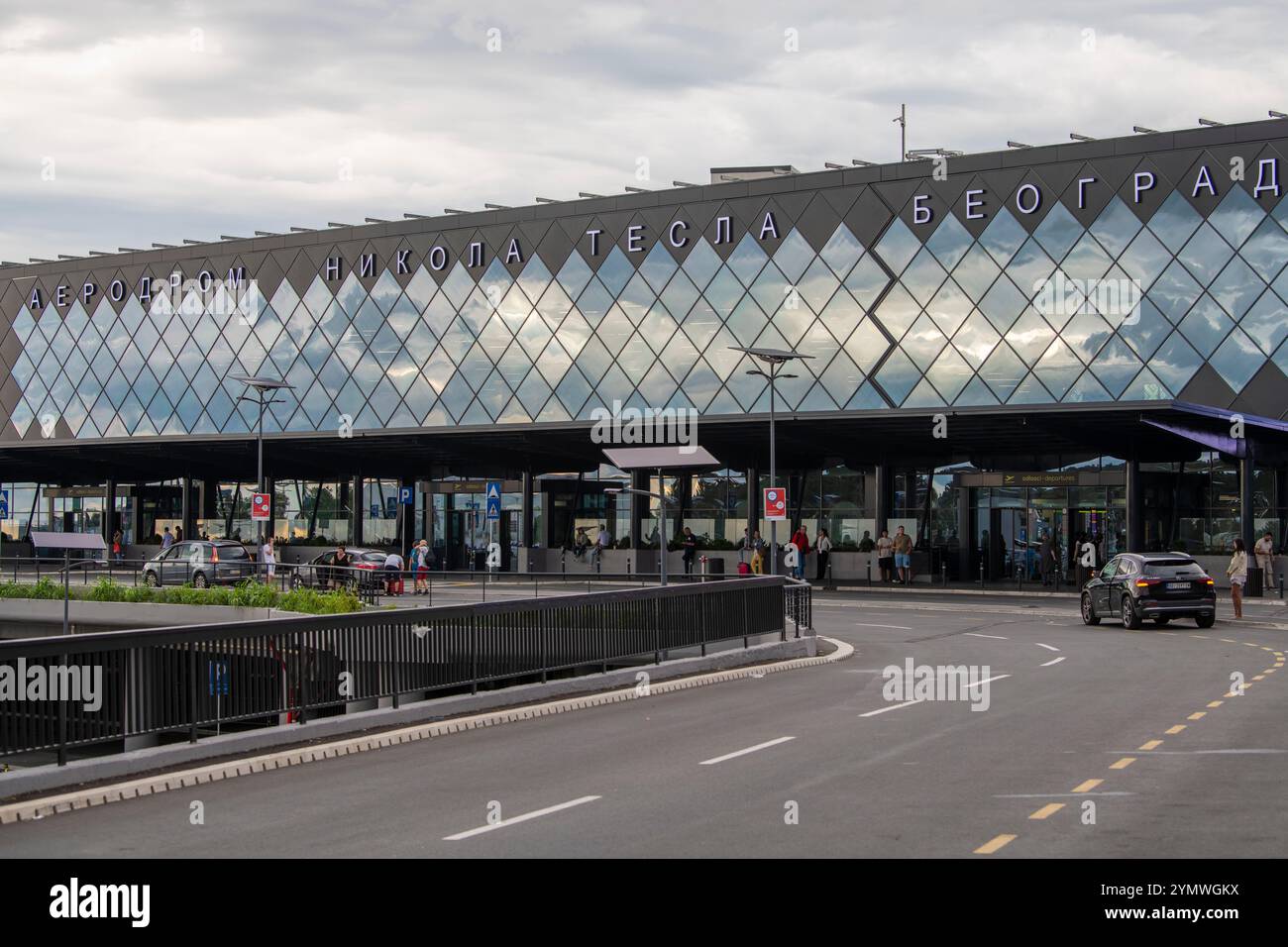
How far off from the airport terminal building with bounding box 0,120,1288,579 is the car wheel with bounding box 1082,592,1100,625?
9405mm

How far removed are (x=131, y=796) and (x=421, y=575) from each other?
89.9 feet

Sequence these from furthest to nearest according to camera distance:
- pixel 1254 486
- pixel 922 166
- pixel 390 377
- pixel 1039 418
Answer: pixel 390 377
pixel 922 166
pixel 1254 486
pixel 1039 418

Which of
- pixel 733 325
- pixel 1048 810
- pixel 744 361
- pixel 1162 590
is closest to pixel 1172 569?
pixel 1162 590

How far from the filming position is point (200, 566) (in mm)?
42406

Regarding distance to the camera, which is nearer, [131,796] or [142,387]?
[131,796]

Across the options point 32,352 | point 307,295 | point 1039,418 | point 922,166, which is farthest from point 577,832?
point 32,352

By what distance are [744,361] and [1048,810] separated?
48504 mm

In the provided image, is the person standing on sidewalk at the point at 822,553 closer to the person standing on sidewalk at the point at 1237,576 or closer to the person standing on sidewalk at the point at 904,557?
the person standing on sidewalk at the point at 904,557

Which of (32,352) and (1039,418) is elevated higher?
(32,352)

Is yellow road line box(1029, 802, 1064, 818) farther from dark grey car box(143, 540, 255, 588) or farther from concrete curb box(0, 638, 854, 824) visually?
dark grey car box(143, 540, 255, 588)

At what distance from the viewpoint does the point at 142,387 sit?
74.9 meters

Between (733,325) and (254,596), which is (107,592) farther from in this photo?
(733,325)

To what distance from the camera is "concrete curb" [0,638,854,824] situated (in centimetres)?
1150

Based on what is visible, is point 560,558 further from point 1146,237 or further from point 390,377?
point 1146,237
